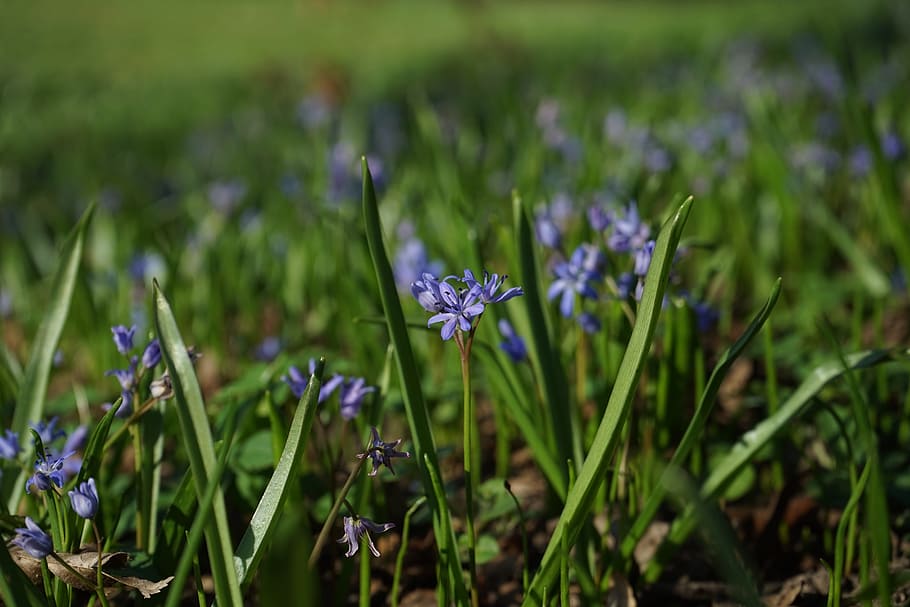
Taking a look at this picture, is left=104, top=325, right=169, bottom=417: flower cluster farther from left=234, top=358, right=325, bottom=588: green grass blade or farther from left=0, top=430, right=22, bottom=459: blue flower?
left=234, top=358, right=325, bottom=588: green grass blade

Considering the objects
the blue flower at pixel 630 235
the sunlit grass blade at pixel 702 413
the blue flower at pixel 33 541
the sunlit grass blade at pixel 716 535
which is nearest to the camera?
the sunlit grass blade at pixel 716 535

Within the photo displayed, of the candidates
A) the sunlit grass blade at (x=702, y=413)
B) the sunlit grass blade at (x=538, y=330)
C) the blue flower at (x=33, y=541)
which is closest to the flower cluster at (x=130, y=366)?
the blue flower at (x=33, y=541)

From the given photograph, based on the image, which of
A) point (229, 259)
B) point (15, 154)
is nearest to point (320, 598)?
point (229, 259)

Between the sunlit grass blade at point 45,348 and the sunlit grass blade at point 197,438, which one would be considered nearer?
the sunlit grass blade at point 197,438

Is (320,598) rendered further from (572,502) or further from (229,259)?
(229,259)

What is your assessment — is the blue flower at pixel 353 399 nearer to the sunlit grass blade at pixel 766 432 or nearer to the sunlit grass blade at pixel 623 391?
the sunlit grass blade at pixel 623 391

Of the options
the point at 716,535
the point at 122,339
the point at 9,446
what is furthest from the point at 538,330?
the point at 9,446
